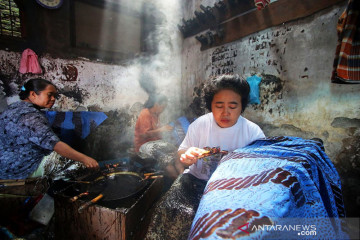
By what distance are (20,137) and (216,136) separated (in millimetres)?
2945

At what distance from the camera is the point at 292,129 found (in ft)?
12.0

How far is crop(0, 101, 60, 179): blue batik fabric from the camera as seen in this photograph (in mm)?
2533

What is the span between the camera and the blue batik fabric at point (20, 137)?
99.7 inches

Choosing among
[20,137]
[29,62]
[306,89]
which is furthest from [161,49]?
[20,137]

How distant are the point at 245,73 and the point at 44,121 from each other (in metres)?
4.39

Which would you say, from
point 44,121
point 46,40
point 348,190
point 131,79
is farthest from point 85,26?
point 348,190

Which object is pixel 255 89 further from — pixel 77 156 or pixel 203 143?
pixel 77 156

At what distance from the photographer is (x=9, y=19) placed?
442 centimetres

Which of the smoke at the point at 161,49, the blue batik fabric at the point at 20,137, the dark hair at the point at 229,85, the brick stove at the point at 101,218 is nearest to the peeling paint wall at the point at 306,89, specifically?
the dark hair at the point at 229,85

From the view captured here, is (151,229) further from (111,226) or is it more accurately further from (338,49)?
(338,49)

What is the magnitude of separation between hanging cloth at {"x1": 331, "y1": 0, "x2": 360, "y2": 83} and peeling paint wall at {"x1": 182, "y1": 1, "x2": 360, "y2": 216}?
1531 millimetres

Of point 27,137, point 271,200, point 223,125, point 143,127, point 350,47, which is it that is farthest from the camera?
point 143,127

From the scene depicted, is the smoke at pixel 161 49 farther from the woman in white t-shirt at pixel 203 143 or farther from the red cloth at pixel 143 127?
the woman in white t-shirt at pixel 203 143

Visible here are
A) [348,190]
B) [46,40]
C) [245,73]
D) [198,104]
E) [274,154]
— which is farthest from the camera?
[198,104]
